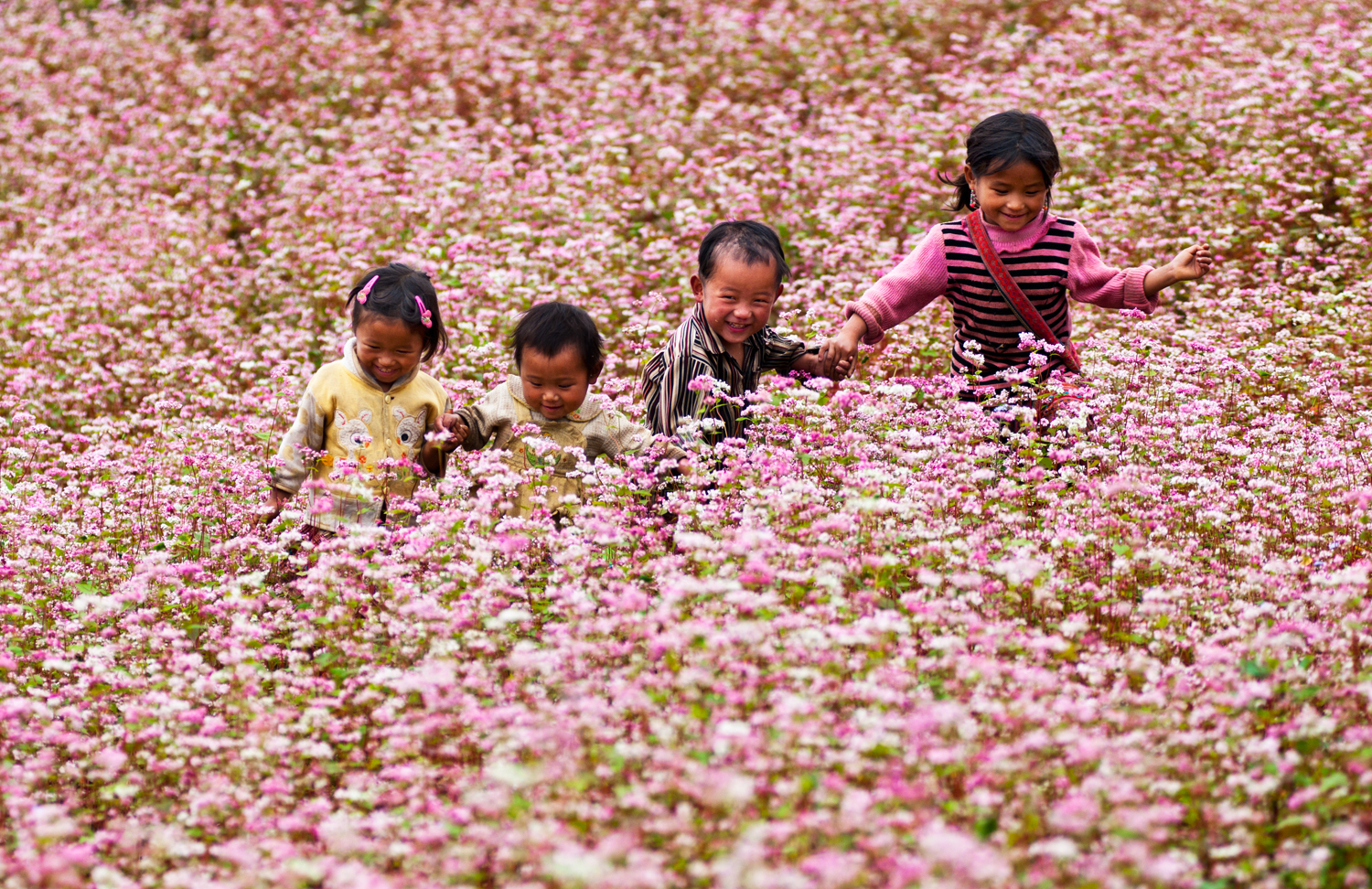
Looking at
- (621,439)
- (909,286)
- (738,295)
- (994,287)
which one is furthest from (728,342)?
(994,287)

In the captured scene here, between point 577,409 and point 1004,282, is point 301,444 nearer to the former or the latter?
point 577,409

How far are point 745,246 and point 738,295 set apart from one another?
0.24 meters

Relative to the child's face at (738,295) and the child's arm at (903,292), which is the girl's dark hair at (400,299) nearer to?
the child's face at (738,295)

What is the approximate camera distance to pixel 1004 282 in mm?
6504

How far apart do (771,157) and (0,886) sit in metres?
9.77

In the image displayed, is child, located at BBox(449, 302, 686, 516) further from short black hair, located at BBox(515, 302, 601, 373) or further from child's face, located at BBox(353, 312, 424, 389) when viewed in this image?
child's face, located at BBox(353, 312, 424, 389)

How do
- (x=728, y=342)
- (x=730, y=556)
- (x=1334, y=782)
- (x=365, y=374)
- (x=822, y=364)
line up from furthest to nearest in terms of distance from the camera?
1. (x=822, y=364)
2. (x=728, y=342)
3. (x=365, y=374)
4. (x=730, y=556)
5. (x=1334, y=782)

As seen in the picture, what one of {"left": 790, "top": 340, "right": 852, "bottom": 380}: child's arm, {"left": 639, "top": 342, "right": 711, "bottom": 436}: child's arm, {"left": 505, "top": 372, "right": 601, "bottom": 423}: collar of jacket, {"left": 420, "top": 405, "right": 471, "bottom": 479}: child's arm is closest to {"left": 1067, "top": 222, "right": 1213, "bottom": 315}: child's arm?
{"left": 790, "top": 340, "right": 852, "bottom": 380}: child's arm

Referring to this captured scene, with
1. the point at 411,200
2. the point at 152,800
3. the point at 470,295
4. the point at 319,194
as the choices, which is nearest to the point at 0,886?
the point at 152,800

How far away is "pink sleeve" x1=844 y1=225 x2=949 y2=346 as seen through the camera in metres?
6.62

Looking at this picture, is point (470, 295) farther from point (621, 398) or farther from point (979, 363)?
point (979, 363)

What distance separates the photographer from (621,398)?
A: 717 cm

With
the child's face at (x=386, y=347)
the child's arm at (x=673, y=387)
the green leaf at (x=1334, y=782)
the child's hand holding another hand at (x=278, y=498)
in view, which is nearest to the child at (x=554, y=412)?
the child's arm at (x=673, y=387)

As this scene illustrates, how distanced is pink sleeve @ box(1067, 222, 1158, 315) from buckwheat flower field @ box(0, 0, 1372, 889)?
426 mm
